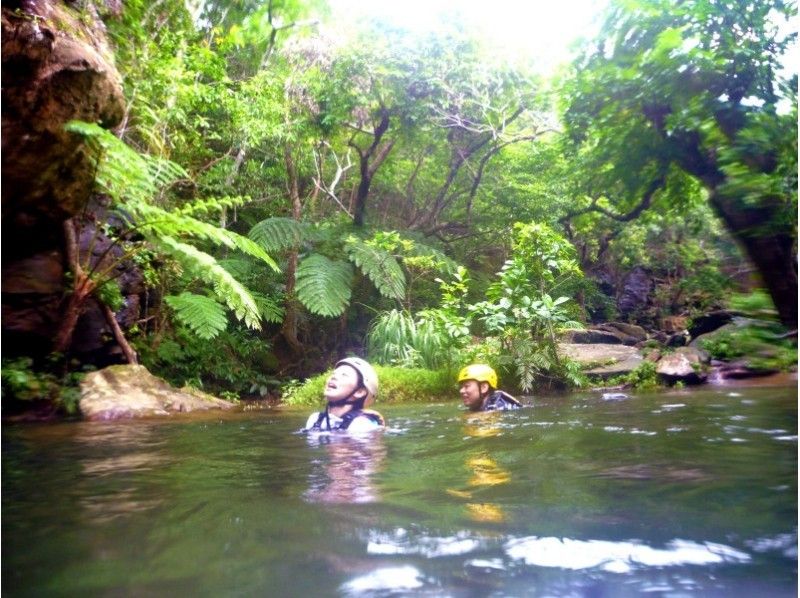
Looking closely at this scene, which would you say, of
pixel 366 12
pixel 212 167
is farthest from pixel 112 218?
pixel 366 12

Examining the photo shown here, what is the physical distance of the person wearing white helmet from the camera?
2.90m

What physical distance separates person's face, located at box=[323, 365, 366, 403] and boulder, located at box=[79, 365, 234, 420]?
1.90 metres

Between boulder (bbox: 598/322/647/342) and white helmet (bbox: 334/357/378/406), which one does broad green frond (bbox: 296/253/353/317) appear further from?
boulder (bbox: 598/322/647/342)

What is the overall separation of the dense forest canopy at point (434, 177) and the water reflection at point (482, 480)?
0.83 metres

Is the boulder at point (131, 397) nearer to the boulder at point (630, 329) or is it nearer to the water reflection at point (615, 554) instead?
the boulder at point (630, 329)

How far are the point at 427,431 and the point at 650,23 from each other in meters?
2.05

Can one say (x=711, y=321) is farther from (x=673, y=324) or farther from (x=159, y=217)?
(x=159, y=217)

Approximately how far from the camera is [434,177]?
3.44 metres

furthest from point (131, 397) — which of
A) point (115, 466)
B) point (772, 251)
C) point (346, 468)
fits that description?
point (772, 251)

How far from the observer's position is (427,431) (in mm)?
2873

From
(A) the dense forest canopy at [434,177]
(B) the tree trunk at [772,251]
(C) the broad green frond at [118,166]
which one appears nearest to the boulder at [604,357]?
(A) the dense forest canopy at [434,177]

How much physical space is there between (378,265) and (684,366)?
2.42m

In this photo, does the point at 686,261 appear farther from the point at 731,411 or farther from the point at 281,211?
the point at 281,211

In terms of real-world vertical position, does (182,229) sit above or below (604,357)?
above
